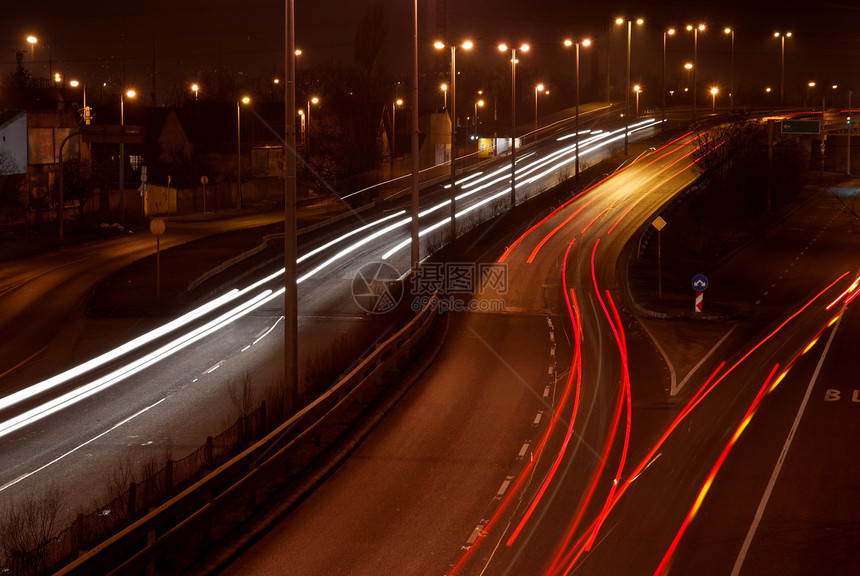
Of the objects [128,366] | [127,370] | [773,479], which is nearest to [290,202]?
[773,479]

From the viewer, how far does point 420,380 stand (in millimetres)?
20766

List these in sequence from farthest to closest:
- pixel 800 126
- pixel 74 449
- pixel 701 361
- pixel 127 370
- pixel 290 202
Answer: pixel 800 126 < pixel 701 361 < pixel 127 370 < pixel 74 449 < pixel 290 202

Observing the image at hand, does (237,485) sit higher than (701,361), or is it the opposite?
(237,485)

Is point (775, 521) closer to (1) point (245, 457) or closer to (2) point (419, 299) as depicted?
(1) point (245, 457)

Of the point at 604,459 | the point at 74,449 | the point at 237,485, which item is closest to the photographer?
the point at 237,485

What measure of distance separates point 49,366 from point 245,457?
13.1 m

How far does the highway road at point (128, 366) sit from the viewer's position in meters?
15.7

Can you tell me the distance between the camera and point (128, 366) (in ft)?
74.8

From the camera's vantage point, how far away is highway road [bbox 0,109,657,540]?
1574cm

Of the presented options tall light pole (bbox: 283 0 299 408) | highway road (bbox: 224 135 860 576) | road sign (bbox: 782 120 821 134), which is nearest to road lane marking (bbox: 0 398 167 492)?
tall light pole (bbox: 283 0 299 408)

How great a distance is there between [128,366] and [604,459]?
12.8 metres

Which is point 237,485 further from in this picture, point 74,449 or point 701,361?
point 701,361

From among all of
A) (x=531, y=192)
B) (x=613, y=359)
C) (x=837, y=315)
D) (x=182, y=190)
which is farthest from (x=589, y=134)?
(x=613, y=359)

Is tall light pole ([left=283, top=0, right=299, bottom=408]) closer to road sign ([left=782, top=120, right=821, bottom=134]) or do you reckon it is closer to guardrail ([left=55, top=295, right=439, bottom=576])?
guardrail ([left=55, top=295, right=439, bottom=576])
